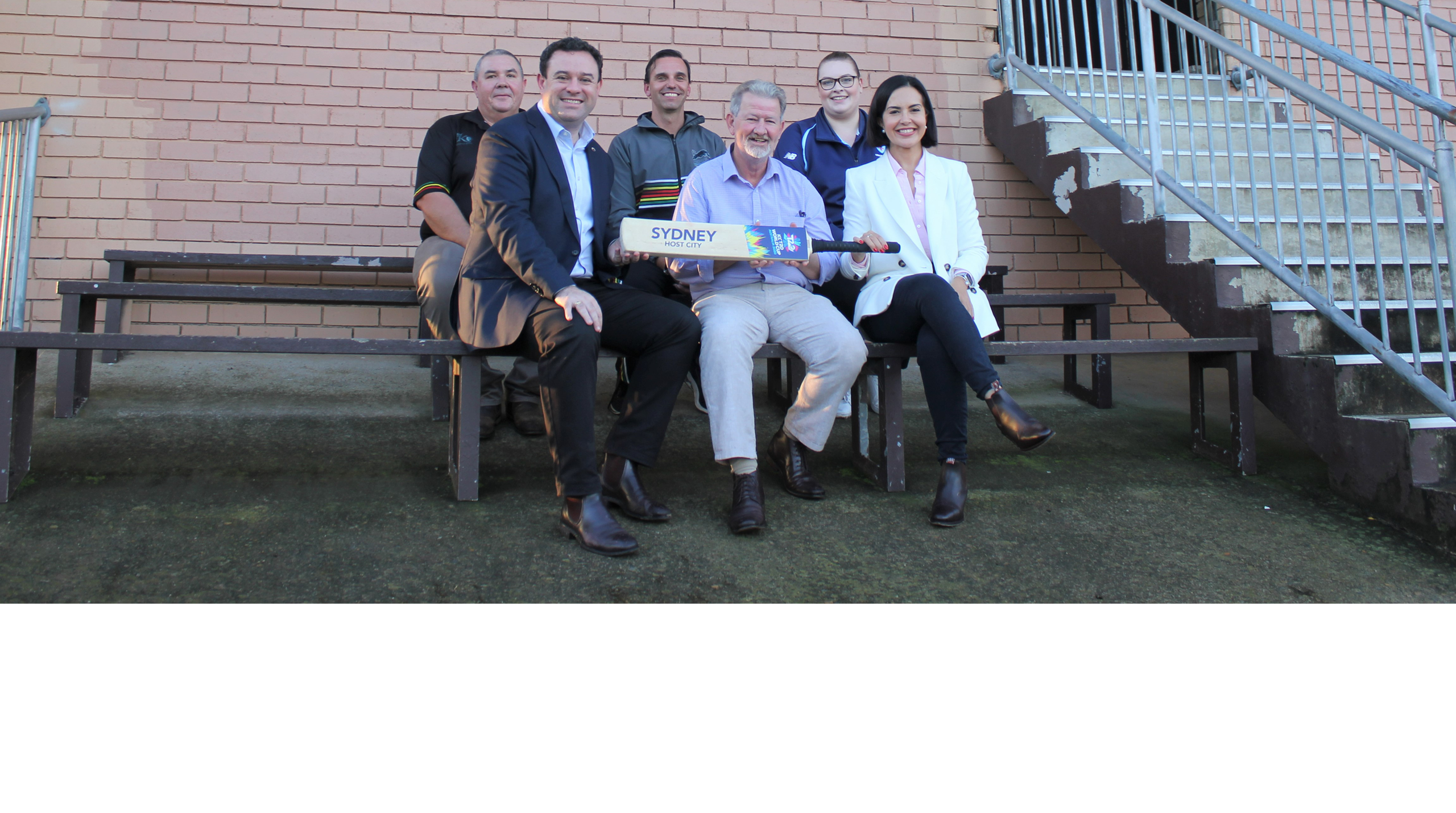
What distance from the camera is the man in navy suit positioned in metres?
2.39

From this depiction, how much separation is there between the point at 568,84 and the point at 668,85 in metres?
0.75

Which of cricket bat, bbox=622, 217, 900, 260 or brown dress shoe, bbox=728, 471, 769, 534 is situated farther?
cricket bat, bbox=622, 217, 900, 260

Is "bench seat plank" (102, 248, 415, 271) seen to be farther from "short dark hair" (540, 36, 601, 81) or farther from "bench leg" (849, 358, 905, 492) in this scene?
"bench leg" (849, 358, 905, 492)

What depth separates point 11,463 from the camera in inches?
101

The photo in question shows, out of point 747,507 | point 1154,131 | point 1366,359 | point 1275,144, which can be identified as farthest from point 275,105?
point 1275,144

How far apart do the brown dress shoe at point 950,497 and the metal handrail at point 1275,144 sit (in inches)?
53.4

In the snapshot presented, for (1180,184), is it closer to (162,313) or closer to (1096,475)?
(1096,475)

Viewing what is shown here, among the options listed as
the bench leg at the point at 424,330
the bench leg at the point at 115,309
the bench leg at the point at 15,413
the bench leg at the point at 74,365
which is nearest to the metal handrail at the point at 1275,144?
the bench leg at the point at 424,330

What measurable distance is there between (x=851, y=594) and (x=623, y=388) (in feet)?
6.21

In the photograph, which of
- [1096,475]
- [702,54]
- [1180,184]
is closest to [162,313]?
[702,54]

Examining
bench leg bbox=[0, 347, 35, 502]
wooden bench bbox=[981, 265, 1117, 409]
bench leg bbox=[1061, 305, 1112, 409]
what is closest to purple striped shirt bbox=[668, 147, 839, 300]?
wooden bench bbox=[981, 265, 1117, 409]

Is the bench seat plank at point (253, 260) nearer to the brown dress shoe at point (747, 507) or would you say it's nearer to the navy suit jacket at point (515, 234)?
the navy suit jacket at point (515, 234)

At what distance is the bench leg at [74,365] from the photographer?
3189mm

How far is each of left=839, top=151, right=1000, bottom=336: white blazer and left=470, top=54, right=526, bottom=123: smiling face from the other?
1442mm
